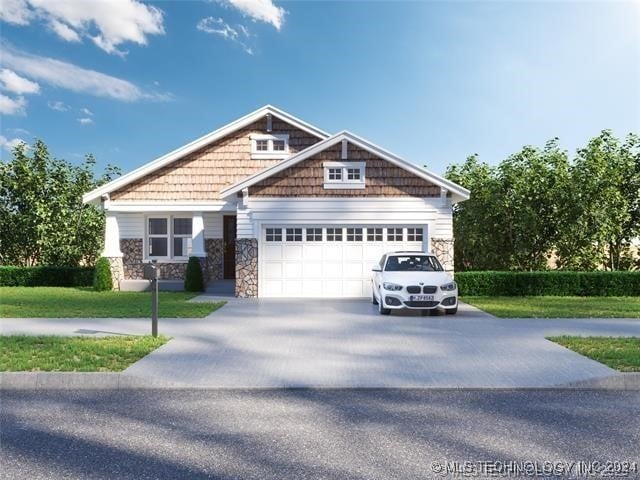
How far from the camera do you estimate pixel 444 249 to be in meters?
19.1

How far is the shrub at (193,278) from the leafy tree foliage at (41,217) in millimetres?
10638

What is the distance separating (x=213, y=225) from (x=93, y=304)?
7.44m

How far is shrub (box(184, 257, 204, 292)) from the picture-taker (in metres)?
20.6

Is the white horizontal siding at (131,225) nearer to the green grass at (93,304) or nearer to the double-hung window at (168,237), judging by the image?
the double-hung window at (168,237)

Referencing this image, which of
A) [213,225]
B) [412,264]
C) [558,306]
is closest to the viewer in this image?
[412,264]

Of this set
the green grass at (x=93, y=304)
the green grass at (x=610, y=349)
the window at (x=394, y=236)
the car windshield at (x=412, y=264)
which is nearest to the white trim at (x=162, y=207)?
the green grass at (x=93, y=304)

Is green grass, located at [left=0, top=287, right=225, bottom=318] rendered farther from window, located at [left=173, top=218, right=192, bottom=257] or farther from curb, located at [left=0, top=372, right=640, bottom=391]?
curb, located at [left=0, top=372, right=640, bottom=391]

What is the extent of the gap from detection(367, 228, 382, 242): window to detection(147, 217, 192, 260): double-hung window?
7.87 metres

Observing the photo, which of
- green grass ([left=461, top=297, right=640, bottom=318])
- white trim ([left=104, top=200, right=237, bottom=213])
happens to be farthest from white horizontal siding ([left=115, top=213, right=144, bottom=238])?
green grass ([left=461, top=297, right=640, bottom=318])

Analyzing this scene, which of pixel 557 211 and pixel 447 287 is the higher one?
pixel 557 211

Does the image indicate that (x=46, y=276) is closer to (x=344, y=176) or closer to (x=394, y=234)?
(x=344, y=176)

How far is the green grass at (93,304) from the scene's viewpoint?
45.8ft

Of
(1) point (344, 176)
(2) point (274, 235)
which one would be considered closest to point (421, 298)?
(1) point (344, 176)

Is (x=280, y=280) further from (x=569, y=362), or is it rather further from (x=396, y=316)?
(x=569, y=362)
